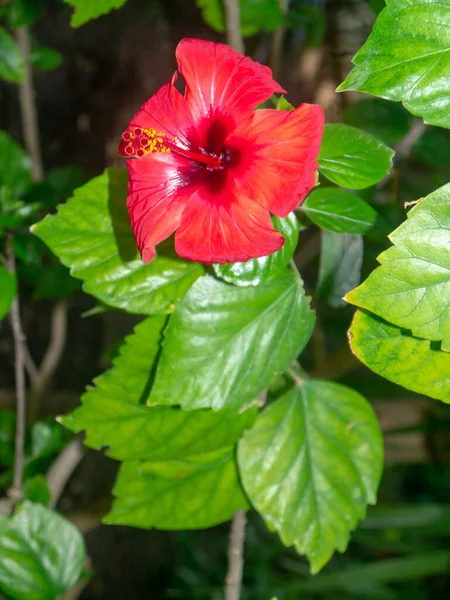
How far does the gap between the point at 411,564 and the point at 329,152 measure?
162 cm

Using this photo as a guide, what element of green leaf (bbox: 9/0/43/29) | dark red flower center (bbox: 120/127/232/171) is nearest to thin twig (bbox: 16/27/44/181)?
green leaf (bbox: 9/0/43/29)

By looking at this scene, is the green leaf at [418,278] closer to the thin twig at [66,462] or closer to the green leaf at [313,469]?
the green leaf at [313,469]

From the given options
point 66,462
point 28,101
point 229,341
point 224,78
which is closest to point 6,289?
point 66,462

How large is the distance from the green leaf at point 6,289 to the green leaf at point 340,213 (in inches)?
20.5

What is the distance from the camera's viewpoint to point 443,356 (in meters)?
0.69

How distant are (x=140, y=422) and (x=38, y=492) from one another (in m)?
0.42

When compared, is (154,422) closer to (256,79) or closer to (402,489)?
(256,79)

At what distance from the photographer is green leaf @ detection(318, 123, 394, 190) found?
73cm

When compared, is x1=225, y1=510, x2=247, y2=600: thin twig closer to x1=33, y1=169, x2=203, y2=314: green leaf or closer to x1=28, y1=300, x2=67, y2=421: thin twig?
x1=33, y1=169, x2=203, y2=314: green leaf

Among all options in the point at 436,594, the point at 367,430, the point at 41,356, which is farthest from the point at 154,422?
the point at 436,594

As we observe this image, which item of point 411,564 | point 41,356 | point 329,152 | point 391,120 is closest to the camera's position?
point 329,152

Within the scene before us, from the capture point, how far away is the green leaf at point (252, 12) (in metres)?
1.44

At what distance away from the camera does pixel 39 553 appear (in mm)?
1088

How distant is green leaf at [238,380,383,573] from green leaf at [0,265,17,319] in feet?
1.43
